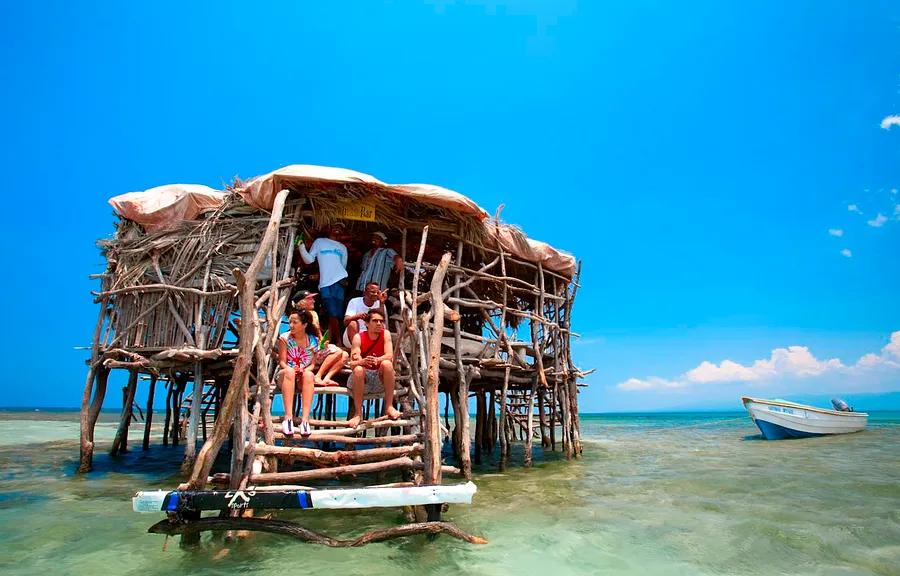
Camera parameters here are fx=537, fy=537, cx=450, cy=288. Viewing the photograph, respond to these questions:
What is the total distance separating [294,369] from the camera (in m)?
6.08

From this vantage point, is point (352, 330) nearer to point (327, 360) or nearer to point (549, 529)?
point (327, 360)

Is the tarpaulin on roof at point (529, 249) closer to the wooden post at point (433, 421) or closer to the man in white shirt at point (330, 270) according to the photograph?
the man in white shirt at point (330, 270)

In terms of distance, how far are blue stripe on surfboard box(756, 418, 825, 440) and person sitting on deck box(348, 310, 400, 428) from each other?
17.3m

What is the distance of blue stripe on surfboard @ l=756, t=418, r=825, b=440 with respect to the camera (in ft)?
60.5

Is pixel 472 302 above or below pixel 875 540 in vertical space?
above

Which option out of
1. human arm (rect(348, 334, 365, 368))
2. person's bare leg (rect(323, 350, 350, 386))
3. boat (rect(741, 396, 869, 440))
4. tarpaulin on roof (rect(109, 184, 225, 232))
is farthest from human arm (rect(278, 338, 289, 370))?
boat (rect(741, 396, 869, 440))

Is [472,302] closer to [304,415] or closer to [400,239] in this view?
[400,239]

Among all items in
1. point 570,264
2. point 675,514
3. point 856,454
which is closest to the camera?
point 675,514

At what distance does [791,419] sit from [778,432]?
677mm

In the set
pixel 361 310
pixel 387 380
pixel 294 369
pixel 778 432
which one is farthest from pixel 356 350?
pixel 778 432

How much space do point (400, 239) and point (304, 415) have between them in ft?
15.5

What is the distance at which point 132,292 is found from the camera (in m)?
8.68

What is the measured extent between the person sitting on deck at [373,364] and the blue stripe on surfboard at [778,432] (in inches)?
680

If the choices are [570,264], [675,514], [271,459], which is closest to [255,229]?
[271,459]
